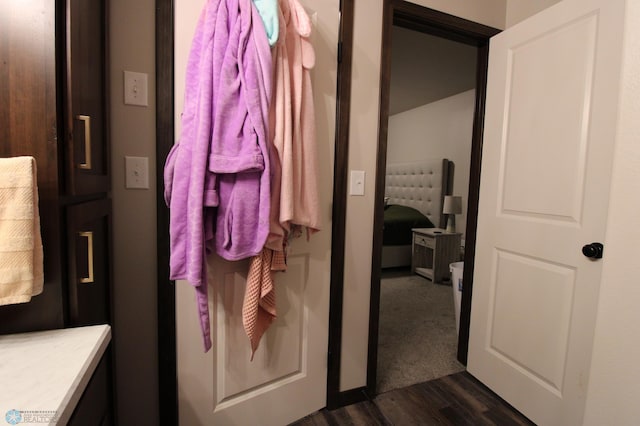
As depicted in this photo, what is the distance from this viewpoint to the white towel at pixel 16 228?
56 cm

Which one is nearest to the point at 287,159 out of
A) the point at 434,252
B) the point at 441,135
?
the point at 434,252

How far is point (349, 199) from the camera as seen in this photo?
1424 millimetres

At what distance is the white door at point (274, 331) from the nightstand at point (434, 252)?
247 centimetres

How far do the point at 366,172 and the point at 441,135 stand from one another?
3408 millimetres

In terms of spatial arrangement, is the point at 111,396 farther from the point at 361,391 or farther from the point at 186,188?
the point at 361,391

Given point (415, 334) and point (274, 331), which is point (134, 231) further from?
point (415, 334)

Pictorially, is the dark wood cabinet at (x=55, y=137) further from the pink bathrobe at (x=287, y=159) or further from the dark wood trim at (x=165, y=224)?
the pink bathrobe at (x=287, y=159)

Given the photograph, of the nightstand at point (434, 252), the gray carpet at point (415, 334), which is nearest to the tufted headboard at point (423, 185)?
the nightstand at point (434, 252)

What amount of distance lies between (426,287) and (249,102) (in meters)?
3.07

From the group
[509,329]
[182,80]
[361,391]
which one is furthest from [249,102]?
[509,329]

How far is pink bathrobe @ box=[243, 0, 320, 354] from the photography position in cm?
107

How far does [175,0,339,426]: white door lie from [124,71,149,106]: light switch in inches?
5.2

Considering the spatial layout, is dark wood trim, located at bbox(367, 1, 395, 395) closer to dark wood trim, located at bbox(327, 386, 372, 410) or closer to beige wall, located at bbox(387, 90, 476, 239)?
dark wood trim, located at bbox(327, 386, 372, 410)

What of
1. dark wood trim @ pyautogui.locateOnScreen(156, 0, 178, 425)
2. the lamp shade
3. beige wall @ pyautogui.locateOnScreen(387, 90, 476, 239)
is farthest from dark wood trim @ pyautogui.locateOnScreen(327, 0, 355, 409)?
the lamp shade
